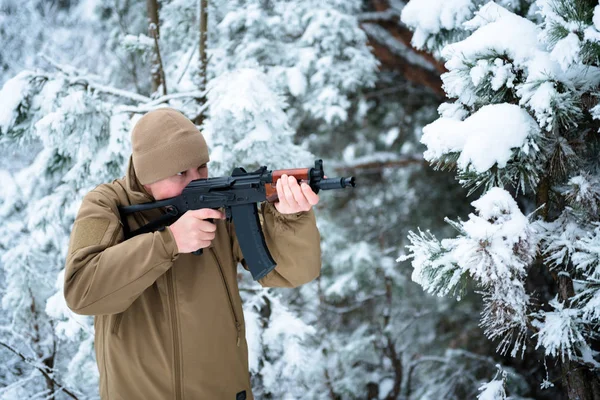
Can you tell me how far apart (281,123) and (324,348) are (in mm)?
3379

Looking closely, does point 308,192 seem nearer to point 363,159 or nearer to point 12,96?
point 12,96

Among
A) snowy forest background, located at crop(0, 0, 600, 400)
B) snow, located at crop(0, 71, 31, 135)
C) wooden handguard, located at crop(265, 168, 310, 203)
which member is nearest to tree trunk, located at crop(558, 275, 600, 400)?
snowy forest background, located at crop(0, 0, 600, 400)

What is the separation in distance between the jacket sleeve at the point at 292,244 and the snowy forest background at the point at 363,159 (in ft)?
1.28

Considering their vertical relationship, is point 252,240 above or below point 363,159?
above

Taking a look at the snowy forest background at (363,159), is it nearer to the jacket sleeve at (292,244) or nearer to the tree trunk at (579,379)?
the tree trunk at (579,379)

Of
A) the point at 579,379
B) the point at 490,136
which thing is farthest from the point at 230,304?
the point at 579,379

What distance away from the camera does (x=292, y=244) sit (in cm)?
201

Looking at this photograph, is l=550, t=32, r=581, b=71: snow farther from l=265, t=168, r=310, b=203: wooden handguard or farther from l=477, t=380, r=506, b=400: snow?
l=477, t=380, r=506, b=400: snow

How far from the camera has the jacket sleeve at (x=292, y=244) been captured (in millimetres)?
1979

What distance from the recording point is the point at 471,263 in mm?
1728

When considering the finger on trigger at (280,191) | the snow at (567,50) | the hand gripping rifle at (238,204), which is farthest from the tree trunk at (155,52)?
the snow at (567,50)

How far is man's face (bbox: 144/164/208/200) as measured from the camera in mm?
2121

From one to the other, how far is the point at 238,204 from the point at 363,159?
411 cm

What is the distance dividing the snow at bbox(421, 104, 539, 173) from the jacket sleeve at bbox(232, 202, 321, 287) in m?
0.59
